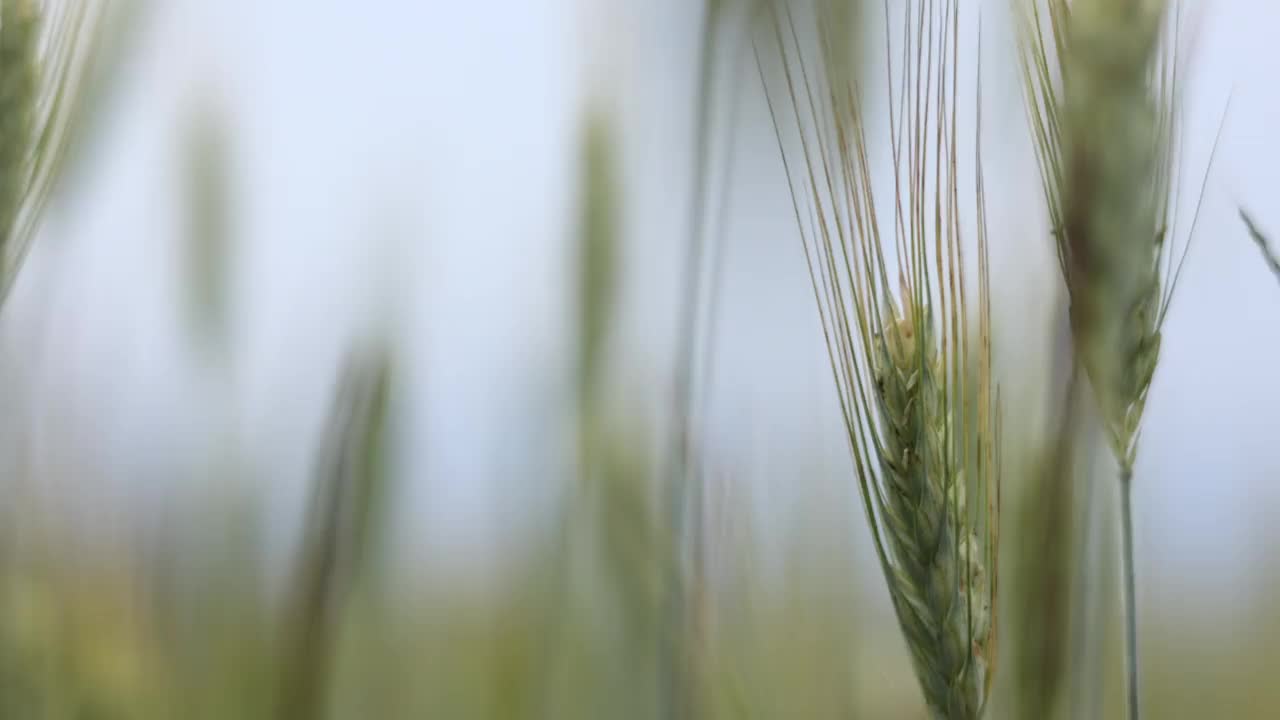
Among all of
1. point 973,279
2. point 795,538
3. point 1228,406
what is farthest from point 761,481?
point 1228,406

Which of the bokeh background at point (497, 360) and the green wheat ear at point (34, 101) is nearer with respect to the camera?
the green wheat ear at point (34, 101)

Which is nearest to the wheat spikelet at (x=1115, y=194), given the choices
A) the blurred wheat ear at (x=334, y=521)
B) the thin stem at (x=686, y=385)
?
the thin stem at (x=686, y=385)

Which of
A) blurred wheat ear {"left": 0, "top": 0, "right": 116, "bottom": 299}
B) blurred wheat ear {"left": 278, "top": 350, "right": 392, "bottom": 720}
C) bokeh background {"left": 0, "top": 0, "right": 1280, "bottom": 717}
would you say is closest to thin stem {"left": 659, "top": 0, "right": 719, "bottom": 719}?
bokeh background {"left": 0, "top": 0, "right": 1280, "bottom": 717}

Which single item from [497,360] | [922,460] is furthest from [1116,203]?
[497,360]

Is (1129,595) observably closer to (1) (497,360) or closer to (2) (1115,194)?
(2) (1115,194)

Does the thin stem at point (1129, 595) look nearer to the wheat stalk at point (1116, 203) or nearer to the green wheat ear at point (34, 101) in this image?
the wheat stalk at point (1116, 203)

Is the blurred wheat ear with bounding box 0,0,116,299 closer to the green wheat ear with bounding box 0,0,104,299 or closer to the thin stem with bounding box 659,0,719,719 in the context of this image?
the green wheat ear with bounding box 0,0,104,299
